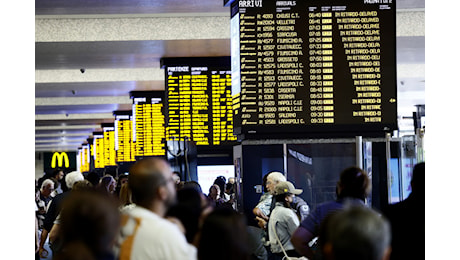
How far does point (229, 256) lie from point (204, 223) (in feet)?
0.63

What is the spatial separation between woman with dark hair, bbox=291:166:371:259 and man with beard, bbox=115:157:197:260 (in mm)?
1704

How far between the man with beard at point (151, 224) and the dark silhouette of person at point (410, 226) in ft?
5.62

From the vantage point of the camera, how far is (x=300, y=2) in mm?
8844

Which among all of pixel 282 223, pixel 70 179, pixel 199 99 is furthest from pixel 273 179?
pixel 199 99

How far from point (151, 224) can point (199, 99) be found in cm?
1154

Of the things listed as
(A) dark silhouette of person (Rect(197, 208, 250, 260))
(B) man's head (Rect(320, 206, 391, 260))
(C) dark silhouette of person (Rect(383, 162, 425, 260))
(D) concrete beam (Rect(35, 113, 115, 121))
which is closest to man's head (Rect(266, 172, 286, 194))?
(C) dark silhouette of person (Rect(383, 162, 425, 260))

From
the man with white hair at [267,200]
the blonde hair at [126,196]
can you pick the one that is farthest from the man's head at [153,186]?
the man with white hair at [267,200]

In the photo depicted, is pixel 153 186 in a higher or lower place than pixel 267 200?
higher

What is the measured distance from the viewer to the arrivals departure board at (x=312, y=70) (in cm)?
867

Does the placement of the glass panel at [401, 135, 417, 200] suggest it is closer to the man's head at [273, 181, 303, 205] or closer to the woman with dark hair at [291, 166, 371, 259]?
the man's head at [273, 181, 303, 205]

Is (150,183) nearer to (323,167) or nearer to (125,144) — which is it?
(323,167)

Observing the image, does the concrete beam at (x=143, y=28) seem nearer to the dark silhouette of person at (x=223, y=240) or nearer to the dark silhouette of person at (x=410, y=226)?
the dark silhouette of person at (x=410, y=226)

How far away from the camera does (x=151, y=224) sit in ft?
11.5
